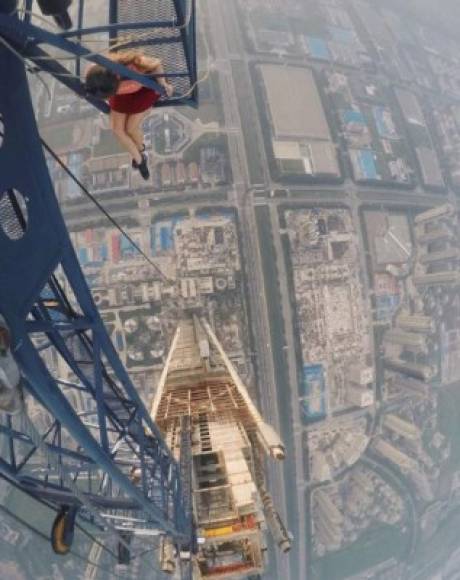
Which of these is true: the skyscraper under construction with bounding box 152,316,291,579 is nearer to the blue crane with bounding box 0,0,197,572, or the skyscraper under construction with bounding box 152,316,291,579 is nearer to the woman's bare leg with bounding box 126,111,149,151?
the blue crane with bounding box 0,0,197,572

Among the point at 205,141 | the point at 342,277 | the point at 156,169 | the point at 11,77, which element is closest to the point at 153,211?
the point at 156,169

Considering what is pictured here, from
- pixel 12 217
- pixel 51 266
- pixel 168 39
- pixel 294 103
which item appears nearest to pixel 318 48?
pixel 294 103

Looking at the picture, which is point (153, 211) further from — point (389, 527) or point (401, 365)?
point (389, 527)

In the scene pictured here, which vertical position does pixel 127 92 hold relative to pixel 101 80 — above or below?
above

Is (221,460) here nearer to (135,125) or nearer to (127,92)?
(135,125)

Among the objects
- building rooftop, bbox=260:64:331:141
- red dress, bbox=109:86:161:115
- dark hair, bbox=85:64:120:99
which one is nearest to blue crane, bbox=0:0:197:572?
dark hair, bbox=85:64:120:99

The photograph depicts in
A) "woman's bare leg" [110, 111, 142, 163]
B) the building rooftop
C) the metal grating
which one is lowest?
"woman's bare leg" [110, 111, 142, 163]

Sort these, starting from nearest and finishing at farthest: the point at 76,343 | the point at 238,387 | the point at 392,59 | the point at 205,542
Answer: the point at 76,343 → the point at 205,542 → the point at 238,387 → the point at 392,59

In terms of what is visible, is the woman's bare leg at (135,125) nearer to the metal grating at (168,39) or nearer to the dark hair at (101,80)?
the metal grating at (168,39)
